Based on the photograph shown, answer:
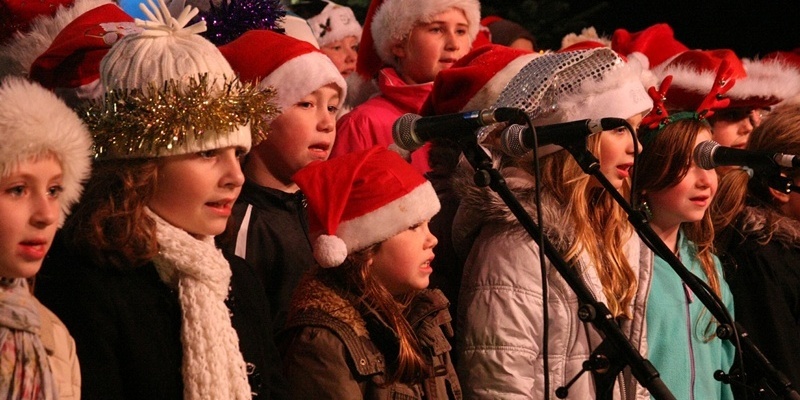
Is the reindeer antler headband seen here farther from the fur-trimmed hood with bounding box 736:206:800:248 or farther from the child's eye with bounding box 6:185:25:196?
the child's eye with bounding box 6:185:25:196

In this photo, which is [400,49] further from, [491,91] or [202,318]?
[202,318]

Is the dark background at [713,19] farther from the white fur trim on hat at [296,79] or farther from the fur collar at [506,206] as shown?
the fur collar at [506,206]

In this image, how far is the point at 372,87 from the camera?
5.35 metres

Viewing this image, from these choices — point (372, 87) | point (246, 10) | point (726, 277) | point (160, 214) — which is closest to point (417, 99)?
point (372, 87)

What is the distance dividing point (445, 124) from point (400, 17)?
2295 mm

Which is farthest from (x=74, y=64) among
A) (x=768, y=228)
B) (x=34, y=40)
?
(x=768, y=228)

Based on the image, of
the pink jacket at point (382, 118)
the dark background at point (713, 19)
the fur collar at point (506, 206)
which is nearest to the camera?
the fur collar at point (506, 206)

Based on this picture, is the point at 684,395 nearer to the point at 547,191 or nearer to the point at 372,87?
the point at 547,191

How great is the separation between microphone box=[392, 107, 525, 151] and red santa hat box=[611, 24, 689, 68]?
2398 millimetres

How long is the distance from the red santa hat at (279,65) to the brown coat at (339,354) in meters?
0.77

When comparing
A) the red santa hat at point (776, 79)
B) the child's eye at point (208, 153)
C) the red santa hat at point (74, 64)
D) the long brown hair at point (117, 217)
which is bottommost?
the long brown hair at point (117, 217)

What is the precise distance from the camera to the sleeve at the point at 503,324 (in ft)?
11.6

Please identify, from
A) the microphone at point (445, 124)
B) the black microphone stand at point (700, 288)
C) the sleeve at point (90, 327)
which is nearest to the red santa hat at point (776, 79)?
the black microphone stand at point (700, 288)

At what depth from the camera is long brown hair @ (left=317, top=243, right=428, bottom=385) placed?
330 cm
